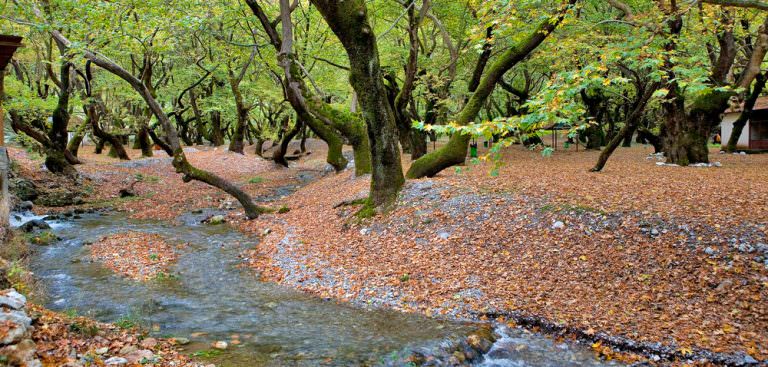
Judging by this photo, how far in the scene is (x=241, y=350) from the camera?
547cm

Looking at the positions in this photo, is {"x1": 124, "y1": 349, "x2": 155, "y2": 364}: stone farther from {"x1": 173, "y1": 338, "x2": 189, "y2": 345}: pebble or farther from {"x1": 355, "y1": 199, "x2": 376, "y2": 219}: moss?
{"x1": 355, "y1": 199, "x2": 376, "y2": 219}: moss

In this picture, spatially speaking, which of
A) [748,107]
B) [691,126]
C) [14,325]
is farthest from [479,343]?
[748,107]

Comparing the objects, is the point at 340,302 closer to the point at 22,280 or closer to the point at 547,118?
the point at 547,118

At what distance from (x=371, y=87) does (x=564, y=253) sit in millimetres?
5184

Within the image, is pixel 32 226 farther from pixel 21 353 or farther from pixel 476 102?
pixel 476 102

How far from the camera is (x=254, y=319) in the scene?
21.4 feet

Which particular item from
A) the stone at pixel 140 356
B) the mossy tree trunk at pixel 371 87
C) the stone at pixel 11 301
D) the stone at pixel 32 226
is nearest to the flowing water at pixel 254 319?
the stone at pixel 140 356

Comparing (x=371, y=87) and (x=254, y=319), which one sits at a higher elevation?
(x=371, y=87)

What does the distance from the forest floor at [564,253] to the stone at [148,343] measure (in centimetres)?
277

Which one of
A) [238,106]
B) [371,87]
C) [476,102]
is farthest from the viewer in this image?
[238,106]

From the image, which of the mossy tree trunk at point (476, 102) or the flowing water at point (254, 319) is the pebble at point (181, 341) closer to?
the flowing water at point (254, 319)

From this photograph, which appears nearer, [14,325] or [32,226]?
[14,325]

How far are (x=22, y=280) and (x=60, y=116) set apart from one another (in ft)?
49.2

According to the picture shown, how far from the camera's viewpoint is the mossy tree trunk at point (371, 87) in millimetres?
9281
